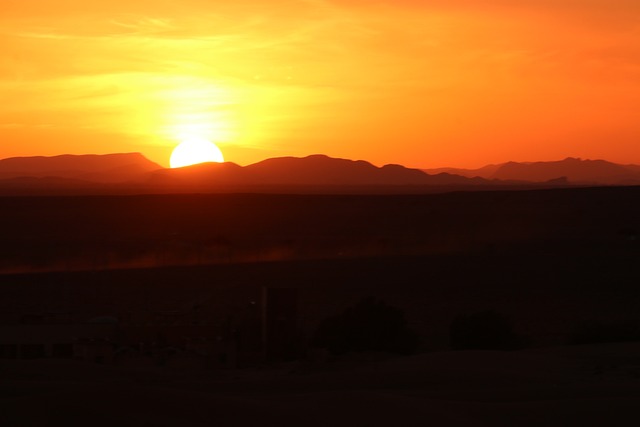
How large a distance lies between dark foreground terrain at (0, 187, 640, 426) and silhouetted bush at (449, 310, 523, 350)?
0.08 meters

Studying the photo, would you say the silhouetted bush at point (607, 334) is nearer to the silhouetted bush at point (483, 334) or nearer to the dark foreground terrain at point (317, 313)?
the dark foreground terrain at point (317, 313)

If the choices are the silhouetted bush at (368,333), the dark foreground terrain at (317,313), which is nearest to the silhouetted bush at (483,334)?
the dark foreground terrain at (317,313)

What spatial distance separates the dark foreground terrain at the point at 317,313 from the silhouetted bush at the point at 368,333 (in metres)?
0.13

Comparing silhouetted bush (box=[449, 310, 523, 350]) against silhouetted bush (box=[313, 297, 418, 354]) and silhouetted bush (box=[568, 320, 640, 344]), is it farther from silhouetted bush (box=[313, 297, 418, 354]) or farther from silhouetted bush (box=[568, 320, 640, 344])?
silhouetted bush (box=[568, 320, 640, 344])

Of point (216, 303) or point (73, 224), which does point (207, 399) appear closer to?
point (216, 303)

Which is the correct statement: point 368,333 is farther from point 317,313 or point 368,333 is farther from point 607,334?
point 317,313

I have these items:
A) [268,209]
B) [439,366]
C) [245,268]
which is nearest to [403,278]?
[245,268]

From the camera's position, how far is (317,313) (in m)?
32.6

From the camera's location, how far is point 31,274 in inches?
1735

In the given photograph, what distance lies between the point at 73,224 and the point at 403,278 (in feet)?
138

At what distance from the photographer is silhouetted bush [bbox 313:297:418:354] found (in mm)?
25047

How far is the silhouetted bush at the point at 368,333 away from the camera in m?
25.0

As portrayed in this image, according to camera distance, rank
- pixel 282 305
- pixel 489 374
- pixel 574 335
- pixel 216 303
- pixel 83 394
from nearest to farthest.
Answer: pixel 83 394 < pixel 489 374 < pixel 282 305 < pixel 574 335 < pixel 216 303

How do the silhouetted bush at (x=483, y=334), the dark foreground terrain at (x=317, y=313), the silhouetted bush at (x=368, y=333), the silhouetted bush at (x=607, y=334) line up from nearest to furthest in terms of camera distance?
the dark foreground terrain at (x=317, y=313)
the silhouetted bush at (x=368, y=333)
the silhouetted bush at (x=607, y=334)
the silhouetted bush at (x=483, y=334)
